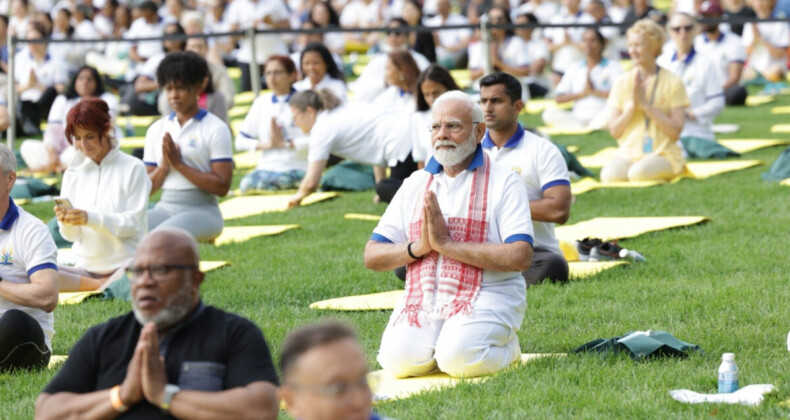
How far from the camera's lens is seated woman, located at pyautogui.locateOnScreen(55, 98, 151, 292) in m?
7.27

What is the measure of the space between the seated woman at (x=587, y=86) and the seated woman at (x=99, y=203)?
26.4 feet

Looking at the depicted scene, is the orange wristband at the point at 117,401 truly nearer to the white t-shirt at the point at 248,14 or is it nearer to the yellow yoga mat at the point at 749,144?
the yellow yoga mat at the point at 749,144

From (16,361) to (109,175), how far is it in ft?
6.31

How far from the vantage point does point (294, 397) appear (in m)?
2.93

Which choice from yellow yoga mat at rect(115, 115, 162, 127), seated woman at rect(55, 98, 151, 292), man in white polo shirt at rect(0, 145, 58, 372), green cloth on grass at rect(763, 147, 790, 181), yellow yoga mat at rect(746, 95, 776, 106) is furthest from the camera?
yellow yoga mat at rect(115, 115, 162, 127)

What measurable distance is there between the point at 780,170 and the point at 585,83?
4212mm

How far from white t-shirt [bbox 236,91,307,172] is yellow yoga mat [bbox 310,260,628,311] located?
4558 mm

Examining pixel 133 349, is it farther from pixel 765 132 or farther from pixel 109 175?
pixel 765 132

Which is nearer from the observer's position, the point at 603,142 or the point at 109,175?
the point at 109,175

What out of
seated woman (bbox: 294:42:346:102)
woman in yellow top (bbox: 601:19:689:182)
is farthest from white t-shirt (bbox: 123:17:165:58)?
woman in yellow top (bbox: 601:19:689:182)

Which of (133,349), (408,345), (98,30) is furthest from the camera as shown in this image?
(98,30)

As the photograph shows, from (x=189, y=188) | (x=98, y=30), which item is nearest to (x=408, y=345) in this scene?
(x=189, y=188)

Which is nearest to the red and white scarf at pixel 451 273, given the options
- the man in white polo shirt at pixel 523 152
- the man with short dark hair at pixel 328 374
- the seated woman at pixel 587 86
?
the man in white polo shirt at pixel 523 152

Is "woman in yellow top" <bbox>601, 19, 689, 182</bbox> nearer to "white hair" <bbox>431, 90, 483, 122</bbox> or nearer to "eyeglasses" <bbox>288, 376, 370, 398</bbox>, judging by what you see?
"white hair" <bbox>431, 90, 483, 122</bbox>
